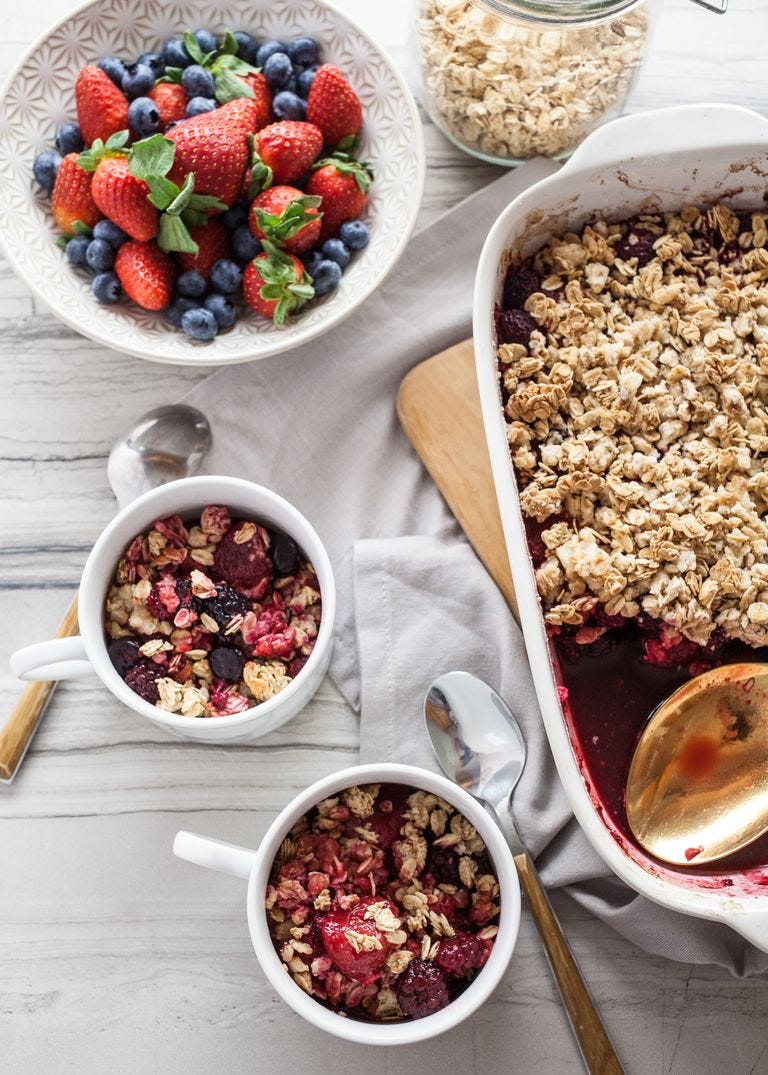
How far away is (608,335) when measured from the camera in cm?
138

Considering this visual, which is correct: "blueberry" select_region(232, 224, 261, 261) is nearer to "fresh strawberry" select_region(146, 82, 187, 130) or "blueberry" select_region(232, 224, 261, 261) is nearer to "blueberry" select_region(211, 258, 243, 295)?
"blueberry" select_region(211, 258, 243, 295)

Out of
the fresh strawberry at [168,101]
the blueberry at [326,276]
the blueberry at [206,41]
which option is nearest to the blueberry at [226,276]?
the blueberry at [326,276]

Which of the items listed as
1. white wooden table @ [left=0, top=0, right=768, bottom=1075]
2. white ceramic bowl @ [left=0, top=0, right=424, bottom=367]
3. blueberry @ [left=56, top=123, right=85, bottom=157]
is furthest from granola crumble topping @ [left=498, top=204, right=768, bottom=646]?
blueberry @ [left=56, top=123, right=85, bottom=157]

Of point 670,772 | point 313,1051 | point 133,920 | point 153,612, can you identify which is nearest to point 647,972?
point 670,772

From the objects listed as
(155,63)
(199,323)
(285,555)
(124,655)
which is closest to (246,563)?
(285,555)

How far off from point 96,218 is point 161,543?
19.7 inches

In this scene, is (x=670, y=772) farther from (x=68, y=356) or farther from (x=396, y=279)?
(x=68, y=356)

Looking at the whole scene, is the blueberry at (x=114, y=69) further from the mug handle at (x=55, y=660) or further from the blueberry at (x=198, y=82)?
the mug handle at (x=55, y=660)

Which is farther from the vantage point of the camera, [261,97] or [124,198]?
[261,97]

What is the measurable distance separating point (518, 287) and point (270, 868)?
0.87 m

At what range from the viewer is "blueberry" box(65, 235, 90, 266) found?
1.45 m

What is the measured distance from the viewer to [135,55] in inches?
59.4

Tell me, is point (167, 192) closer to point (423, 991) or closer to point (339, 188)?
point (339, 188)

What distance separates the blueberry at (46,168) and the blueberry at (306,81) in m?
0.38
